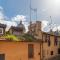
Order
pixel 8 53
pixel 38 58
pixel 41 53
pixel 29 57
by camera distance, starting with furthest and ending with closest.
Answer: pixel 41 53, pixel 38 58, pixel 29 57, pixel 8 53

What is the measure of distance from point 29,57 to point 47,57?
769cm

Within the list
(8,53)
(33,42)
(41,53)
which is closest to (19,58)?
(8,53)

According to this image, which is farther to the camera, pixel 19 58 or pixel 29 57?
pixel 29 57

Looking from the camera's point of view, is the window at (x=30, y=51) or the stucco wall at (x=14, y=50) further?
the window at (x=30, y=51)

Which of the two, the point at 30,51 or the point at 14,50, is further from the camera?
the point at 30,51

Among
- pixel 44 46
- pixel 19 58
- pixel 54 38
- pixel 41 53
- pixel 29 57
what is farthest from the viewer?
pixel 54 38

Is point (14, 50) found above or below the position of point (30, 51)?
above

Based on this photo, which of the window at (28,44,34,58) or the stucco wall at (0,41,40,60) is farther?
the window at (28,44,34,58)

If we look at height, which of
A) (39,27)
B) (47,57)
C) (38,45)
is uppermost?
(39,27)

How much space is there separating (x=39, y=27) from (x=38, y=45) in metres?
4.75

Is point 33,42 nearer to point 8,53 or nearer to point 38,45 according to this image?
point 38,45

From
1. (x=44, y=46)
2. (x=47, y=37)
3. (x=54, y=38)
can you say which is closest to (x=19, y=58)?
(x=44, y=46)

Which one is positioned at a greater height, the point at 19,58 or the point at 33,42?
the point at 33,42

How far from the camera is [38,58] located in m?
27.2
